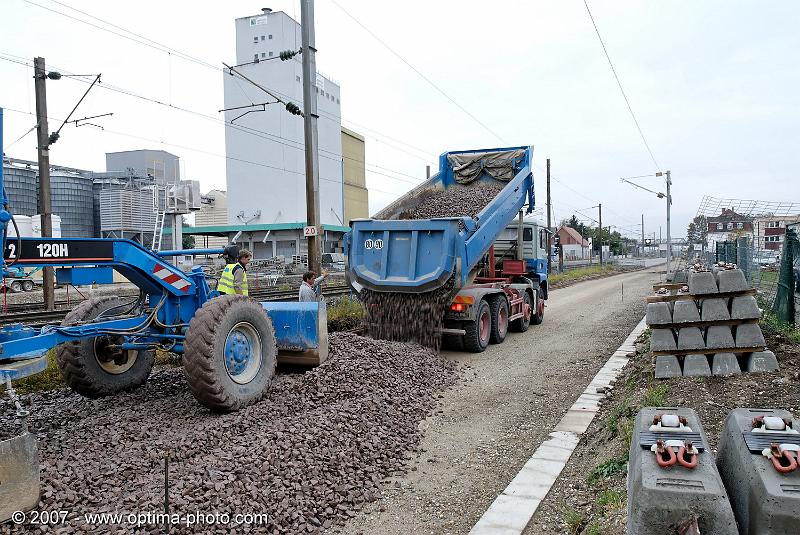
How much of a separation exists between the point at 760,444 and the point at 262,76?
50840 millimetres

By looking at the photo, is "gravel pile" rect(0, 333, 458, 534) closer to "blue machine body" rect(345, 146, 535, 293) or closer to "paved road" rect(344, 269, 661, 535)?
"paved road" rect(344, 269, 661, 535)

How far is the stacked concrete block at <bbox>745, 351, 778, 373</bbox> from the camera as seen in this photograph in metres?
6.48

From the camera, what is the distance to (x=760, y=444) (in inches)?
104

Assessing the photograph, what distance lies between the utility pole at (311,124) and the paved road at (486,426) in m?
4.43

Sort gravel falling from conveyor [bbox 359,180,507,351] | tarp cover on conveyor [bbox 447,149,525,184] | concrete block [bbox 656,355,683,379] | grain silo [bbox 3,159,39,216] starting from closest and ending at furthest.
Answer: concrete block [bbox 656,355,683,379]
gravel falling from conveyor [bbox 359,180,507,351]
tarp cover on conveyor [bbox 447,149,525,184]
grain silo [bbox 3,159,39,216]

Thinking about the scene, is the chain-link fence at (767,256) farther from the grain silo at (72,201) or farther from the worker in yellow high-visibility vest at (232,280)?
the grain silo at (72,201)

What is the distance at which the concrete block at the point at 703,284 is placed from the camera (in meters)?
7.12

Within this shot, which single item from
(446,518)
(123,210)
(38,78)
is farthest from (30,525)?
(123,210)

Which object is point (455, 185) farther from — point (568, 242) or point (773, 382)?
point (568, 242)

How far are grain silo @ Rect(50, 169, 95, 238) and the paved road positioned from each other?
3634 cm

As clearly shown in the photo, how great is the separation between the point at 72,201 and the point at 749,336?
139 ft

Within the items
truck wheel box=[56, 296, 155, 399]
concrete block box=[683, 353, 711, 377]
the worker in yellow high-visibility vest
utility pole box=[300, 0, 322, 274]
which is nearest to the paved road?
concrete block box=[683, 353, 711, 377]

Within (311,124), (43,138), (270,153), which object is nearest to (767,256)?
(311,124)

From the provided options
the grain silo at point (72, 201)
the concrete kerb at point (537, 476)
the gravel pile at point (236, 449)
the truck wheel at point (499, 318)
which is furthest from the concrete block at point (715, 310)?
the grain silo at point (72, 201)
